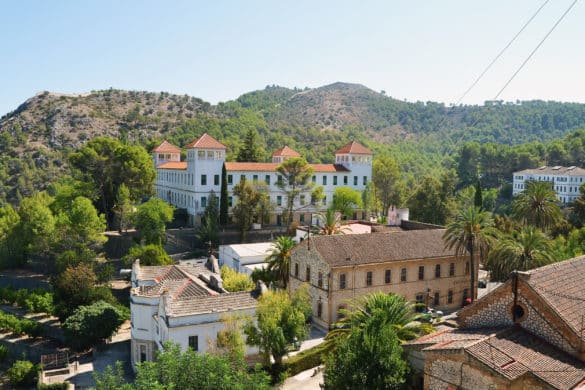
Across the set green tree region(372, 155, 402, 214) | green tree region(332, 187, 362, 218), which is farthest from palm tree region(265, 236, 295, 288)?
green tree region(372, 155, 402, 214)

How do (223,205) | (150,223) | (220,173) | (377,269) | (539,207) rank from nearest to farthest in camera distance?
(377,269) < (539,207) < (150,223) < (223,205) < (220,173)

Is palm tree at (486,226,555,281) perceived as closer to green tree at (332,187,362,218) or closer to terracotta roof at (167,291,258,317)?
terracotta roof at (167,291,258,317)

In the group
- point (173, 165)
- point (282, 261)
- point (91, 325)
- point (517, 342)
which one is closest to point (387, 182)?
point (173, 165)

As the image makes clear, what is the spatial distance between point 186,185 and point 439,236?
3553cm

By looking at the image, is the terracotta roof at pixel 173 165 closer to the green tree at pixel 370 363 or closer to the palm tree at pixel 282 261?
the palm tree at pixel 282 261

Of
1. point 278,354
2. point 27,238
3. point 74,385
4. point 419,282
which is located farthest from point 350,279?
point 27,238

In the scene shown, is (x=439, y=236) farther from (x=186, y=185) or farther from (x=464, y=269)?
(x=186, y=185)

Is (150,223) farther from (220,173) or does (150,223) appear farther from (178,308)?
(178,308)

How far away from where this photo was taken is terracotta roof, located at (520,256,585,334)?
18453 millimetres

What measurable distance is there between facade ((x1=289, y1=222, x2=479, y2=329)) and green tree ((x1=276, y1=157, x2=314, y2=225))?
2386cm

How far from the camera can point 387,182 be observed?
78312mm

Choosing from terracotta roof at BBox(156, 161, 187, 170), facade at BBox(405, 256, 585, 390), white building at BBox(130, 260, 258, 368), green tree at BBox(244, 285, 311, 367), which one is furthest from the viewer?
terracotta roof at BBox(156, 161, 187, 170)

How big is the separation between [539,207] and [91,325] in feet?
119

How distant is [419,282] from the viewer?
119 ft
